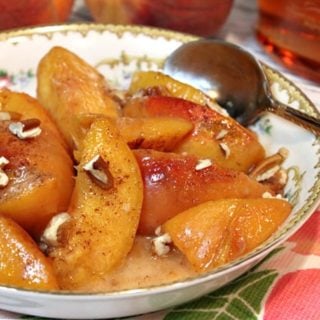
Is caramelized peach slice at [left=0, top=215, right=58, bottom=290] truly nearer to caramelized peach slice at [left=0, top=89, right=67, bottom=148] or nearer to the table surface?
caramelized peach slice at [left=0, top=89, right=67, bottom=148]

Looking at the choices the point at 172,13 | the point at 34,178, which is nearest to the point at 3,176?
the point at 34,178

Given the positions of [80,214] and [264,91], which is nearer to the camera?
[80,214]

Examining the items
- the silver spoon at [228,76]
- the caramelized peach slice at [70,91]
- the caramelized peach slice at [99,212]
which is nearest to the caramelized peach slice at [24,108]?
the caramelized peach slice at [70,91]

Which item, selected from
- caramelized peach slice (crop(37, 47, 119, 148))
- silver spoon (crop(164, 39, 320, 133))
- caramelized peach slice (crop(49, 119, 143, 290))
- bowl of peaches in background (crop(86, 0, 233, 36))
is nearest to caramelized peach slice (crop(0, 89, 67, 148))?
caramelized peach slice (crop(37, 47, 119, 148))

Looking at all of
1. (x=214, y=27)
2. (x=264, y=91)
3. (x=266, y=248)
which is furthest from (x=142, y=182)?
(x=214, y=27)

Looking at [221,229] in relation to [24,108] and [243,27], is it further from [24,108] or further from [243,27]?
[243,27]

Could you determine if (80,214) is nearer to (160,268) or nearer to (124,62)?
(160,268)

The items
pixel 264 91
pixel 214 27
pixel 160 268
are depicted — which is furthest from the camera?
pixel 214 27

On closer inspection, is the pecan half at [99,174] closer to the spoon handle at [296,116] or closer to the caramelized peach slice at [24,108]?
the caramelized peach slice at [24,108]
